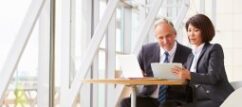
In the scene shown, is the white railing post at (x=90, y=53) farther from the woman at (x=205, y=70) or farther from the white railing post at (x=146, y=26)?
the woman at (x=205, y=70)

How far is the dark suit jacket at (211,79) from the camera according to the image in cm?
317

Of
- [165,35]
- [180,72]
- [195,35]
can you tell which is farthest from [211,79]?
[165,35]

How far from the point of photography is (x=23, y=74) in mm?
3789

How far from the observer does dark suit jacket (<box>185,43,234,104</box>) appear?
317 cm

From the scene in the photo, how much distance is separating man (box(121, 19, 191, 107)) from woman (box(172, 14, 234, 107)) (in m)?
0.21

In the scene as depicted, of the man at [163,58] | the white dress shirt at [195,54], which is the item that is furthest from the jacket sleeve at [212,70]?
the man at [163,58]

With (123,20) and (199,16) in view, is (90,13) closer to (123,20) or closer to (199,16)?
(123,20)

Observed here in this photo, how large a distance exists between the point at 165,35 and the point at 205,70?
0.60m

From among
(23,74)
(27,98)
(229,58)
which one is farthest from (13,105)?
(229,58)

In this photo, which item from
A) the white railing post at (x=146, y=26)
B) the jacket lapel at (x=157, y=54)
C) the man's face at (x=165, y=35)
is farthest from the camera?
the white railing post at (x=146, y=26)

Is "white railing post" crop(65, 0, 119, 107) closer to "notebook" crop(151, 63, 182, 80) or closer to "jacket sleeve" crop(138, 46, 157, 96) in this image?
"jacket sleeve" crop(138, 46, 157, 96)

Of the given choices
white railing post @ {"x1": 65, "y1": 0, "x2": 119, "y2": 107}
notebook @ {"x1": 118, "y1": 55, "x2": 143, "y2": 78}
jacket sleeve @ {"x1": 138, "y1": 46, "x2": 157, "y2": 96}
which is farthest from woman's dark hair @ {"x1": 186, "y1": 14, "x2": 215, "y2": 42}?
white railing post @ {"x1": 65, "y1": 0, "x2": 119, "y2": 107}

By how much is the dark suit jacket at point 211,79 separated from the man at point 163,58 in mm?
221

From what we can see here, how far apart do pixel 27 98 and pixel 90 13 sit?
146 centimetres
